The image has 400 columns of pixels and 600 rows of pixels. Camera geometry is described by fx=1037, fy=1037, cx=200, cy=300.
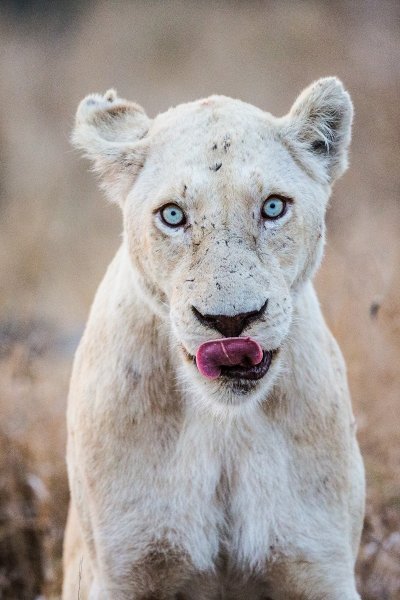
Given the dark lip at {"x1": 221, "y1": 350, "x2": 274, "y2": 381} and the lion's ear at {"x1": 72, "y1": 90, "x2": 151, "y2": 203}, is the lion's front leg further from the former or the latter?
the lion's ear at {"x1": 72, "y1": 90, "x2": 151, "y2": 203}

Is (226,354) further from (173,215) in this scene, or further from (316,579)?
(316,579)

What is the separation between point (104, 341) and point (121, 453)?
0.39 metres

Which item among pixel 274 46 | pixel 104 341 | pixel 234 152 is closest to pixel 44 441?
pixel 104 341

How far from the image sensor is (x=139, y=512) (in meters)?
3.30

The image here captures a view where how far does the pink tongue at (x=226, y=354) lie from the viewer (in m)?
2.82

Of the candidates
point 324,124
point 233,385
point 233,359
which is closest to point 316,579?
point 233,385

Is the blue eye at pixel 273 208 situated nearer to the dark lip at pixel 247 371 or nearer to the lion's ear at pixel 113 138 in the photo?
the dark lip at pixel 247 371

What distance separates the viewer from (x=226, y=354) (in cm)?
284

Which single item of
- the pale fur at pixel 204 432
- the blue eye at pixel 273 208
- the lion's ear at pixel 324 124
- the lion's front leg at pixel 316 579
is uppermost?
the lion's ear at pixel 324 124

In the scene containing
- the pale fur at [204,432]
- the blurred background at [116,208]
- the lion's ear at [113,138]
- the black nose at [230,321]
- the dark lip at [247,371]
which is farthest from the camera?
the blurred background at [116,208]

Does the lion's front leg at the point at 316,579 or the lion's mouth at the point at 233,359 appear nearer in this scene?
the lion's mouth at the point at 233,359

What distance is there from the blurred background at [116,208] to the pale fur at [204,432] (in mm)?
1438

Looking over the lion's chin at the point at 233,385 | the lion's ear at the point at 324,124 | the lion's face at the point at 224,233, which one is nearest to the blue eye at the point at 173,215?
the lion's face at the point at 224,233

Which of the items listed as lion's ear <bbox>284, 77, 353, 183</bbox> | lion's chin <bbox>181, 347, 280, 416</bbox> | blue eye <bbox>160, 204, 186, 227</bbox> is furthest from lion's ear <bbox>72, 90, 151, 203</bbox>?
lion's chin <bbox>181, 347, 280, 416</bbox>
